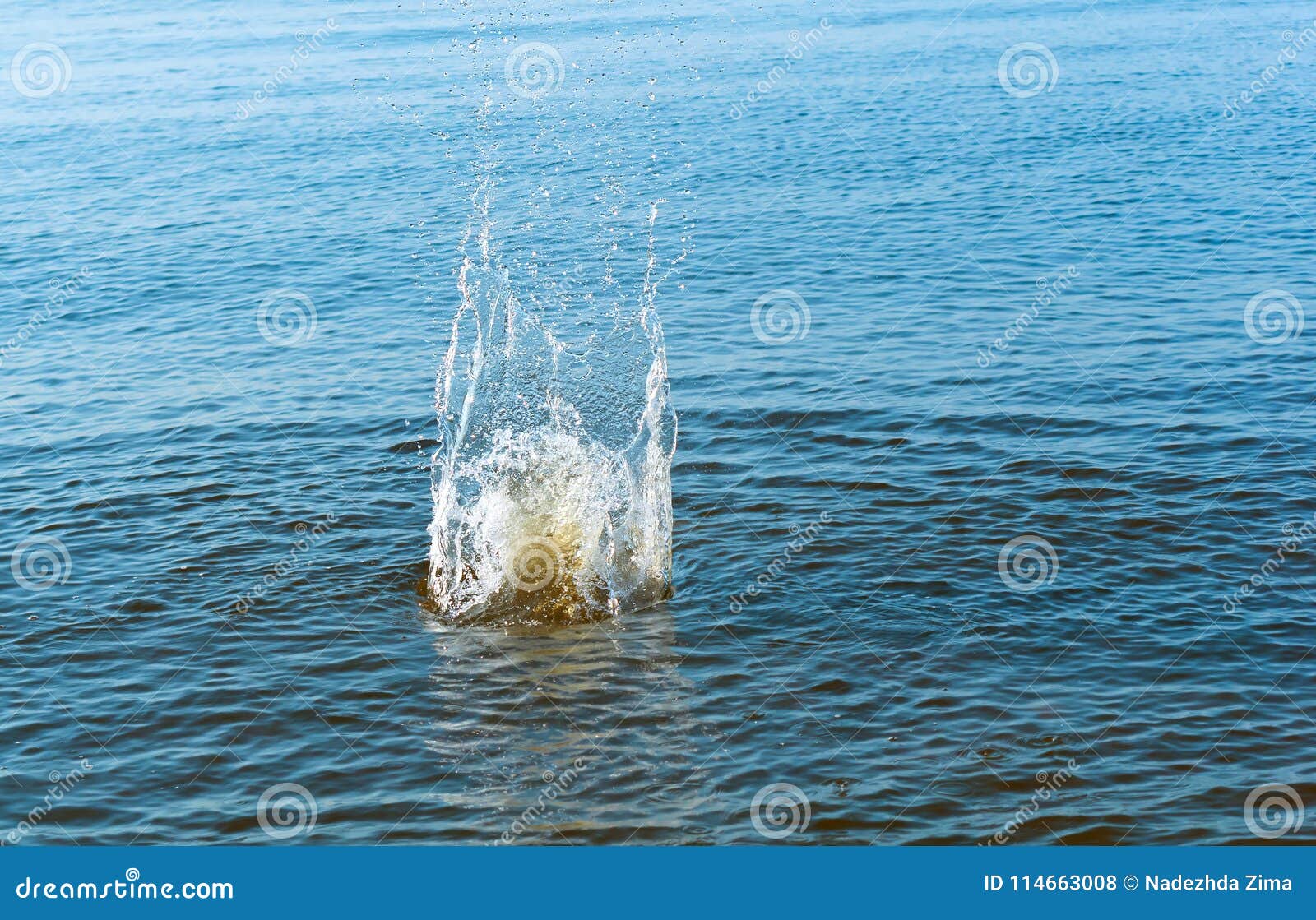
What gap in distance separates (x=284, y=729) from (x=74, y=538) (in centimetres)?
544

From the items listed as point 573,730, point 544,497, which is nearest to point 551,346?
point 544,497

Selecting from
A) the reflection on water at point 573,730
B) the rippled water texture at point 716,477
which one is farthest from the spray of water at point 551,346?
the reflection on water at point 573,730

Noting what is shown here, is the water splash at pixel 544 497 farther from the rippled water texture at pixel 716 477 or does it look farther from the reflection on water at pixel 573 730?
the reflection on water at pixel 573 730

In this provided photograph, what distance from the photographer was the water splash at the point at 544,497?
14172 millimetres

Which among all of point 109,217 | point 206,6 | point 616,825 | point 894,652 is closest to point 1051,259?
point 894,652

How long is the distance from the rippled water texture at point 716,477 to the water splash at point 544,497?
0.75ft

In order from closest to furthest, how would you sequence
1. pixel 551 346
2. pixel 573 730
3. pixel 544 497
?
pixel 573 730, pixel 544 497, pixel 551 346

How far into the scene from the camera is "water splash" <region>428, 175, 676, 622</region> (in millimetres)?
14172

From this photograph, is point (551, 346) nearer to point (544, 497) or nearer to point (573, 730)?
point (544, 497)

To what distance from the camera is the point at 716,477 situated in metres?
17.1

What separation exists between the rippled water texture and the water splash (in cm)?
23

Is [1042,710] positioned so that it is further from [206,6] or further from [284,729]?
[206,6]

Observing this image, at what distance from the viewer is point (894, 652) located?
42.1 ft

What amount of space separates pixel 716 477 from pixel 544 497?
3.01m
